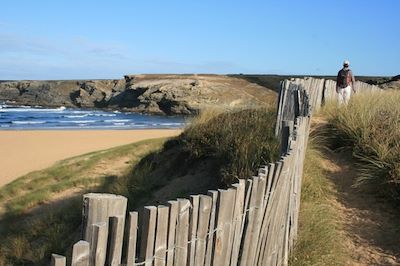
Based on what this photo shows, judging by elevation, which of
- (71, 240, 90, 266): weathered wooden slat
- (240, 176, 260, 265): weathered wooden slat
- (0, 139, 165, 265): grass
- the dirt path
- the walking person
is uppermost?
the walking person

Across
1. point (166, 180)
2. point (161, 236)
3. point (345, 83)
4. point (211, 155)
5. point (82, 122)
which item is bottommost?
point (82, 122)

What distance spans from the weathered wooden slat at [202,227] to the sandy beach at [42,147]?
11.6 meters

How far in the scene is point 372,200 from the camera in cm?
672

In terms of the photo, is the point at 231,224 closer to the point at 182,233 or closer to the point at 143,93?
the point at 182,233

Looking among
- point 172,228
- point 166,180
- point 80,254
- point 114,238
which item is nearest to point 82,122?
point 166,180

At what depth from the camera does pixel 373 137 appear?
8.05 m

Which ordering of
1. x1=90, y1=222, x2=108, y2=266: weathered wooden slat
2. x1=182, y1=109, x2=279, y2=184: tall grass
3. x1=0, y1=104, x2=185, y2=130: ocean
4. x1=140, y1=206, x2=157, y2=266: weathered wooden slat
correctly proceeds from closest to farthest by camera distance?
x1=90, y1=222, x2=108, y2=266: weathered wooden slat, x1=140, y1=206, x2=157, y2=266: weathered wooden slat, x1=182, y1=109, x2=279, y2=184: tall grass, x1=0, y1=104, x2=185, y2=130: ocean

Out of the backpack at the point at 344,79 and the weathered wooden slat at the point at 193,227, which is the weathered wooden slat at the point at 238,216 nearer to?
the weathered wooden slat at the point at 193,227

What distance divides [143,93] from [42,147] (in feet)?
161

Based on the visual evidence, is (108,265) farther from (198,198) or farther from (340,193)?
(340,193)

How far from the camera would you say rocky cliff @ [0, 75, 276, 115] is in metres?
63.3

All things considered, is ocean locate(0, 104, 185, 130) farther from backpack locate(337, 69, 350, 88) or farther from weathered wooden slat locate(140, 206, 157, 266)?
weathered wooden slat locate(140, 206, 157, 266)

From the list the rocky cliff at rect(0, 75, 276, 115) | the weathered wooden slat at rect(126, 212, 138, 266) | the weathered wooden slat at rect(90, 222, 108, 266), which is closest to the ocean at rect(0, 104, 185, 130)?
the rocky cliff at rect(0, 75, 276, 115)

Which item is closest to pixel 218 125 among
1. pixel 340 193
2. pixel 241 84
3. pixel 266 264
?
pixel 340 193
